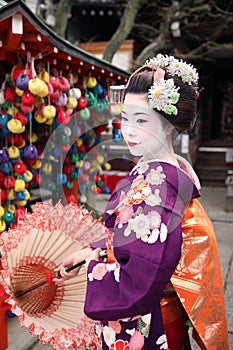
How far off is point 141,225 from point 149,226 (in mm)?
29

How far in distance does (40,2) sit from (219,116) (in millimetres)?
7848

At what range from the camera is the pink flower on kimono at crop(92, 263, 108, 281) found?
1515 millimetres

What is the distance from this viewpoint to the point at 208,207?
938cm

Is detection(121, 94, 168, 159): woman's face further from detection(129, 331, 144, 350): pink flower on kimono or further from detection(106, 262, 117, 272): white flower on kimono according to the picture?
detection(129, 331, 144, 350): pink flower on kimono

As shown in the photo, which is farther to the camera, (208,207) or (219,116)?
(219,116)

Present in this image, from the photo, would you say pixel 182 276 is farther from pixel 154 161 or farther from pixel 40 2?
pixel 40 2

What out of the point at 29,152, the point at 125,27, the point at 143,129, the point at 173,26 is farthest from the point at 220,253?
the point at 173,26

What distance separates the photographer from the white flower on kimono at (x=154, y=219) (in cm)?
142

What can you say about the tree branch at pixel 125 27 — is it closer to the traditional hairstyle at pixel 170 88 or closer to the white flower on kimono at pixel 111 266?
the traditional hairstyle at pixel 170 88

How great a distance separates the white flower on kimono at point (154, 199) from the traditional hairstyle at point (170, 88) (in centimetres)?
33

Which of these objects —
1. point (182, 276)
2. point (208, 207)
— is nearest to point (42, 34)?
Answer: point (182, 276)

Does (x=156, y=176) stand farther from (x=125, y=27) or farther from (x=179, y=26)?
(x=179, y=26)

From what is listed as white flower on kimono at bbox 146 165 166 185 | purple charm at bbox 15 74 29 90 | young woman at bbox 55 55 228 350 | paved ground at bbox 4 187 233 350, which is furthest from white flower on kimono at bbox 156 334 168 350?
purple charm at bbox 15 74 29 90

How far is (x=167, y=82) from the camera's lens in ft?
5.09
